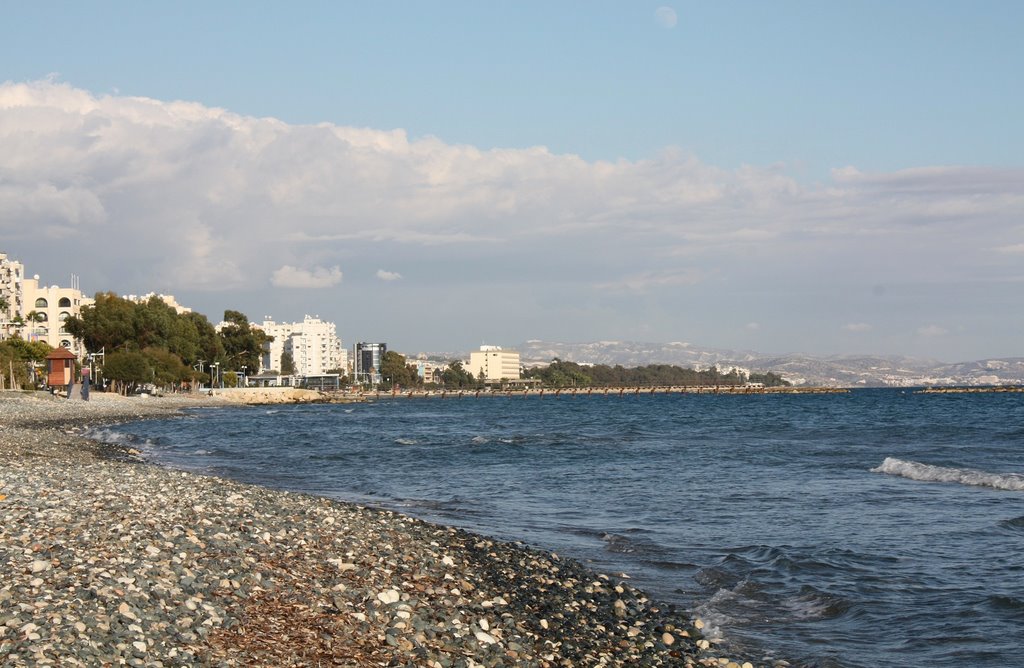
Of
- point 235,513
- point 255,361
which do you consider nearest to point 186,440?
point 235,513

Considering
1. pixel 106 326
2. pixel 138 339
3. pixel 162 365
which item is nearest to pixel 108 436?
pixel 162 365

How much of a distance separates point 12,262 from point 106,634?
18618 cm

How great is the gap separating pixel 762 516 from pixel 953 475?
13.0 m

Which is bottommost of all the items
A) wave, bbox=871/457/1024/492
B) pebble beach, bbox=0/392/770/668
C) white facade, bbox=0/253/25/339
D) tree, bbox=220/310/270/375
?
wave, bbox=871/457/1024/492

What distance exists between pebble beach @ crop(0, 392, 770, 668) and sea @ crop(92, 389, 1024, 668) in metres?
1.75

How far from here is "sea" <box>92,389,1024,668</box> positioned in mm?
13609

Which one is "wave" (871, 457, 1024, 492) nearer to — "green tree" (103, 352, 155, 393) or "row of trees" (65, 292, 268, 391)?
"green tree" (103, 352, 155, 393)

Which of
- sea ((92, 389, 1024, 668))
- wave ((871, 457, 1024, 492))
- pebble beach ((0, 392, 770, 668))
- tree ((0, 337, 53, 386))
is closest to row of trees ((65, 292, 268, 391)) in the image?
tree ((0, 337, 53, 386))

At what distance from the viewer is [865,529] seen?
69.9ft

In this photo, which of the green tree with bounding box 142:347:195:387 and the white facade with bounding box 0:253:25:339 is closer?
the green tree with bounding box 142:347:195:387

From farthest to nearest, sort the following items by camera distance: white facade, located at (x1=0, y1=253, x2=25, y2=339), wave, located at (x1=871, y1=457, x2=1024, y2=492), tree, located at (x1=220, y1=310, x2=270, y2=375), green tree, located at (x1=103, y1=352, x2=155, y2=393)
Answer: tree, located at (x1=220, y1=310, x2=270, y2=375) < white facade, located at (x1=0, y1=253, x2=25, y2=339) < green tree, located at (x1=103, y1=352, x2=155, y2=393) < wave, located at (x1=871, y1=457, x2=1024, y2=492)

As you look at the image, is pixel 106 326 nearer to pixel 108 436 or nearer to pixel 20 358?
pixel 20 358

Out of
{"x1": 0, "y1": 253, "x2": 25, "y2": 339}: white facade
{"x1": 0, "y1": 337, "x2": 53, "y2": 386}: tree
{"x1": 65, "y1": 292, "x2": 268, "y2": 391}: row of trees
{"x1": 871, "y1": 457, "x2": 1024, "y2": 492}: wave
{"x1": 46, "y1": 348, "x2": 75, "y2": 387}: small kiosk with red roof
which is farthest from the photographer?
{"x1": 0, "y1": 253, "x2": 25, "y2": 339}: white facade

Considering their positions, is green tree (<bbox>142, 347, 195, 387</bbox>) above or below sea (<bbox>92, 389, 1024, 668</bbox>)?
above
